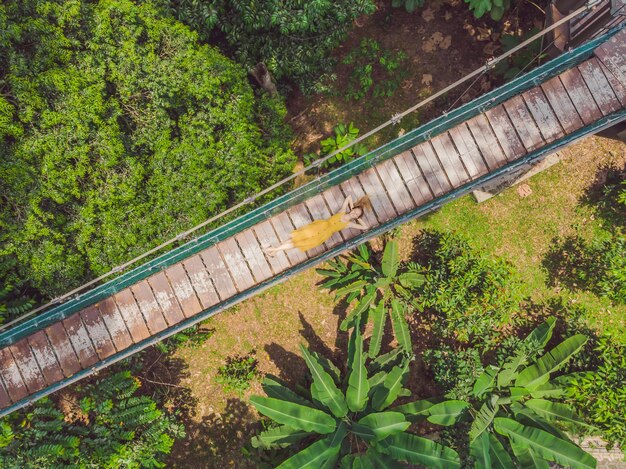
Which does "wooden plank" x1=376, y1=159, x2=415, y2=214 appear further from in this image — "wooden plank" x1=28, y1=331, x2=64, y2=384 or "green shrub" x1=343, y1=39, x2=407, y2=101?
"wooden plank" x1=28, y1=331, x2=64, y2=384

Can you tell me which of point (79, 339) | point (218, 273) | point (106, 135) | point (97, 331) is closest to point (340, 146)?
point (218, 273)

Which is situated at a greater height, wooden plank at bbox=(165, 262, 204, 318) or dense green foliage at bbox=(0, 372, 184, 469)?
wooden plank at bbox=(165, 262, 204, 318)

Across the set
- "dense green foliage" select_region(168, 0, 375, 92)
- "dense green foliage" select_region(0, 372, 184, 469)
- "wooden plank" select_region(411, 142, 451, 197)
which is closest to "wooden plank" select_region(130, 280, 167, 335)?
"dense green foliage" select_region(0, 372, 184, 469)

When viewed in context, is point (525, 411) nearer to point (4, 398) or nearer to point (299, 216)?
point (299, 216)

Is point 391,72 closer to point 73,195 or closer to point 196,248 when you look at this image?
point 196,248

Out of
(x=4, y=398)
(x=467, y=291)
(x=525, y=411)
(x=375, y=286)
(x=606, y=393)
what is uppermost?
(x=4, y=398)

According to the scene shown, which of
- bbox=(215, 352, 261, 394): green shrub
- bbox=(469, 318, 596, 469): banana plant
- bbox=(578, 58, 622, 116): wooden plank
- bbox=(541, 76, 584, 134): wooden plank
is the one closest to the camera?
bbox=(578, 58, 622, 116): wooden plank
